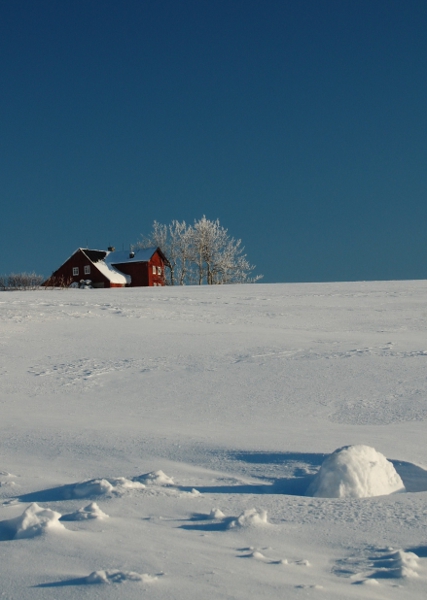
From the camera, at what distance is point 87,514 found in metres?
3.03

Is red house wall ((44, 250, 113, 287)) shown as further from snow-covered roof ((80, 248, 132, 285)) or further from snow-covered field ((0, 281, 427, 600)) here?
snow-covered field ((0, 281, 427, 600))

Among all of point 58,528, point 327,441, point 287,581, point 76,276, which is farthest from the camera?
point 76,276

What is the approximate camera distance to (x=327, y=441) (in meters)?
5.18

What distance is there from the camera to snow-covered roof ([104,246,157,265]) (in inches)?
2325

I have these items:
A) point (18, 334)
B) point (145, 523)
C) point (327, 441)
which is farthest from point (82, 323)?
point (145, 523)

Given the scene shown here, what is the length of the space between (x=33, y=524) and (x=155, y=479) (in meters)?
1.05

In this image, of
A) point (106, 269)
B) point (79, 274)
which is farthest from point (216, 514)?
point (79, 274)

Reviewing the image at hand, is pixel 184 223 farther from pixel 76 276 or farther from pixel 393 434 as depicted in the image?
pixel 393 434

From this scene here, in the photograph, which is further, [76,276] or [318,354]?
[76,276]

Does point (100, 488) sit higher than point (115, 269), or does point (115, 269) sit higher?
point (115, 269)

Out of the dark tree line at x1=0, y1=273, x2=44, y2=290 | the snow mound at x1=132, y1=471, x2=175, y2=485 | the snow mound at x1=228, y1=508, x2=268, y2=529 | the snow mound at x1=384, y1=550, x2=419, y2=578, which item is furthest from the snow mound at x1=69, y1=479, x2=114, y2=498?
the dark tree line at x1=0, y1=273, x2=44, y2=290

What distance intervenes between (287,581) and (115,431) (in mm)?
3508

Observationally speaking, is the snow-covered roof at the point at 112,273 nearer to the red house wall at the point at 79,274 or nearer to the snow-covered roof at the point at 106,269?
the snow-covered roof at the point at 106,269

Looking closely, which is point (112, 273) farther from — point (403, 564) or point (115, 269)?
point (403, 564)
